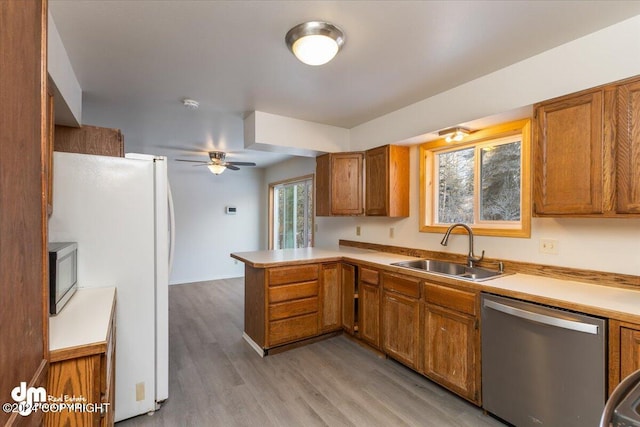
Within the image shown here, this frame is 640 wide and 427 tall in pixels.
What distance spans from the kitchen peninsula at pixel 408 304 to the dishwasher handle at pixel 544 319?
67 millimetres

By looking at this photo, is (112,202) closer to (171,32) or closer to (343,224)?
(171,32)

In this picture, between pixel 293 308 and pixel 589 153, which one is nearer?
pixel 589 153

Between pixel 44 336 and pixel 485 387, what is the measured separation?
234 centimetres

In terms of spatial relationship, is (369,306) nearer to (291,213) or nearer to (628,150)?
(628,150)

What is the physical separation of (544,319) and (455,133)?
5.13 ft

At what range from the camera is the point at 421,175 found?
315cm

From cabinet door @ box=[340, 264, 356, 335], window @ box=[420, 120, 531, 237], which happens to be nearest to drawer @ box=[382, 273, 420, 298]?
cabinet door @ box=[340, 264, 356, 335]

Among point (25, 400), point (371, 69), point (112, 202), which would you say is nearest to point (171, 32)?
point (112, 202)

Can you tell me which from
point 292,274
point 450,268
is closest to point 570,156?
point 450,268

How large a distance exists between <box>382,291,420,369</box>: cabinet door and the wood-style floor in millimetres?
157

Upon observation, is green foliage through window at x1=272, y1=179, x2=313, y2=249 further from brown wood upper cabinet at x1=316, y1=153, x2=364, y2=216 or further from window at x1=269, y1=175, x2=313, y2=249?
brown wood upper cabinet at x1=316, y1=153, x2=364, y2=216

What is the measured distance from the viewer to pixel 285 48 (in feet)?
6.64

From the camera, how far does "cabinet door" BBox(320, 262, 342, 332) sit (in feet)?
10.4

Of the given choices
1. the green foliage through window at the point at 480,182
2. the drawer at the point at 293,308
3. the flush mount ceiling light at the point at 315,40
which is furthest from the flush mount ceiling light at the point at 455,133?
the drawer at the point at 293,308
